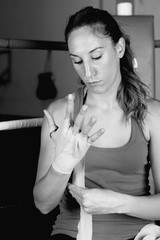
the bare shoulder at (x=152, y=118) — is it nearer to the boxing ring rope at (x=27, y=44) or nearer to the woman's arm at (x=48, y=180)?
the woman's arm at (x=48, y=180)

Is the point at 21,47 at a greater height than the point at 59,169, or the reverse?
the point at 21,47

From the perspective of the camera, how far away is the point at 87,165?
4.20 ft

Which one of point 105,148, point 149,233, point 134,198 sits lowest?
point 149,233

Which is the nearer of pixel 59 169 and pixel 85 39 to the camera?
pixel 59 169

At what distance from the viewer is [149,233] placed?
121 centimetres

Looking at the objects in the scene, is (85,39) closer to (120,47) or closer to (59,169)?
(120,47)

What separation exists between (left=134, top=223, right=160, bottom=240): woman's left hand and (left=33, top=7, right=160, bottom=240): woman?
4cm

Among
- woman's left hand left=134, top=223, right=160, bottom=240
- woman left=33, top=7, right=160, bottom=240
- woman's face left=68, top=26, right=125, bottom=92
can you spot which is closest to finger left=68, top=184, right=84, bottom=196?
woman left=33, top=7, right=160, bottom=240

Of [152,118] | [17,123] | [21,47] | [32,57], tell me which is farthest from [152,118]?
[32,57]

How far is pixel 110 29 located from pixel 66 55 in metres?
3.75

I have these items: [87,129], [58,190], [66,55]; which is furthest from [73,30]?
[66,55]

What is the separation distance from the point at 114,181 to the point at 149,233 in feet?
0.64

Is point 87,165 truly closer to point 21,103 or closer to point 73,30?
point 73,30

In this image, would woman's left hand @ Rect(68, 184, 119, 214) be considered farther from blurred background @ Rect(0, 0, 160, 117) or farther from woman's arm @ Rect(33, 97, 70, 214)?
blurred background @ Rect(0, 0, 160, 117)
